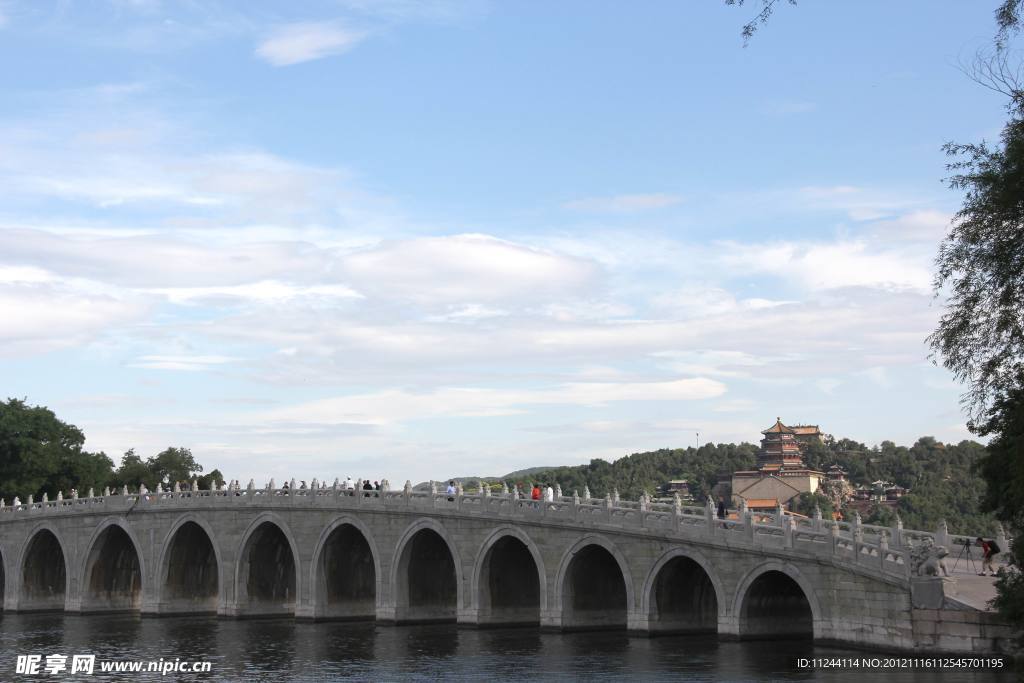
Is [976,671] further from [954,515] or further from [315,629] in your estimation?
[954,515]

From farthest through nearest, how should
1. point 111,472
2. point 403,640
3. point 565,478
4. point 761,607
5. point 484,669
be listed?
point 565,478 → point 111,472 → point 403,640 → point 761,607 → point 484,669

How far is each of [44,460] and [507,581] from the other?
43.5 meters

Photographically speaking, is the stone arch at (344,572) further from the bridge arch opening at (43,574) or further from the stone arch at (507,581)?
the bridge arch opening at (43,574)

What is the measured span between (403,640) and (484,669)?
9443 millimetres

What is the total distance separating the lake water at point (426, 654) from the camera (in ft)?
105

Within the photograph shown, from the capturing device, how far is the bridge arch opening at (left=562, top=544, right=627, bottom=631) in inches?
1687

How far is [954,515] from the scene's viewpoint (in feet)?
240

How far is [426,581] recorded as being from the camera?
50312mm

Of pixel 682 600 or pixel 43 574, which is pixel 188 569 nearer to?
pixel 43 574

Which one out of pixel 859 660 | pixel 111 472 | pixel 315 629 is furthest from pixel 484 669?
pixel 111 472

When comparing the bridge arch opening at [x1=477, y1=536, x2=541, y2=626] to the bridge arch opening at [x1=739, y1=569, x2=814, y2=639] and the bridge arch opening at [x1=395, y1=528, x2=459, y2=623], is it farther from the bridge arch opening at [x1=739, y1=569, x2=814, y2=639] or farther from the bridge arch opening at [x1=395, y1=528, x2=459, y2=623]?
the bridge arch opening at [x1=739, y1=569, x2=814, y2=639]

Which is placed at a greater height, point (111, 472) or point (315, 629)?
point (111, 472)

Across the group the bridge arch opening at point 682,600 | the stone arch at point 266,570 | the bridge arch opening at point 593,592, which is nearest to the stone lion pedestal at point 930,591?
the bridge arch opening at point 682,600

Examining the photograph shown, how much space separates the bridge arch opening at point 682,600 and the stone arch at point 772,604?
2174 mm
